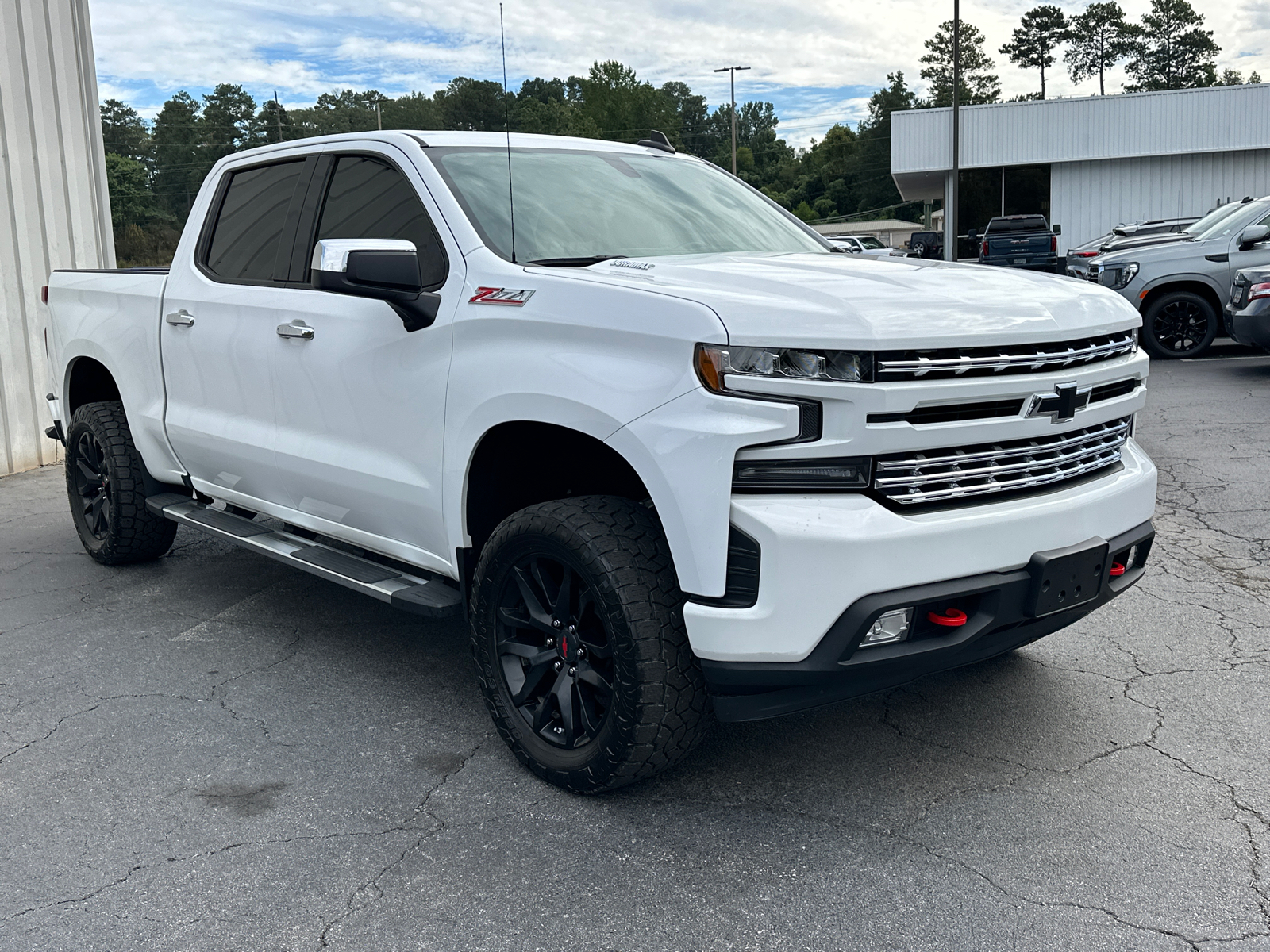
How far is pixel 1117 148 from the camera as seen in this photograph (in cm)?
3338

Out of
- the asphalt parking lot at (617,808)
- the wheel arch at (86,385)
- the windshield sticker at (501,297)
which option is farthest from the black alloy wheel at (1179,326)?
the windshield sticker at (501,297)

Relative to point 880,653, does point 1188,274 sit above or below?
above

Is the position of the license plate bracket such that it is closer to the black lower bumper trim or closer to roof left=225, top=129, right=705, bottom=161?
→ the black lower bumper trim

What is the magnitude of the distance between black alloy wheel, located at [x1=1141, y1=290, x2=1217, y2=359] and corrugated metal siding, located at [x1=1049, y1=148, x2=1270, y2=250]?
2198 cm

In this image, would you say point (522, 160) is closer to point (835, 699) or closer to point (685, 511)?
point (685, 511)

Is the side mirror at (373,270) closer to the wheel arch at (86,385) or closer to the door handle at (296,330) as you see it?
the door handle at (296,330)

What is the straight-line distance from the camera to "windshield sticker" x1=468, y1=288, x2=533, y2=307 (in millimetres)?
3432

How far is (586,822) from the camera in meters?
3.28

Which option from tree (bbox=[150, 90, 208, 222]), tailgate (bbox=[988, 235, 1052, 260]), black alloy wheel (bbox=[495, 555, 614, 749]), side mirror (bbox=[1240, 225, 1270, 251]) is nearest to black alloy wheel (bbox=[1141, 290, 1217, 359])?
side mirror (bbox=[1240, 225, 1270, 251])

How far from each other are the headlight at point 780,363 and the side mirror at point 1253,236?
38.8 feet

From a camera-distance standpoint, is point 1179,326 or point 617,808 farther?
point 1179,326

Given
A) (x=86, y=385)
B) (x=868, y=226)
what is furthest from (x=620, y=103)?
(x=86, y=385)

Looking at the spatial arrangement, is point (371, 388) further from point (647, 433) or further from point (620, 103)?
point (620, 103)

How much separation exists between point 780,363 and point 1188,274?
11.7 metres
